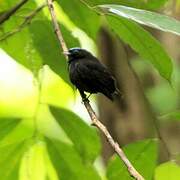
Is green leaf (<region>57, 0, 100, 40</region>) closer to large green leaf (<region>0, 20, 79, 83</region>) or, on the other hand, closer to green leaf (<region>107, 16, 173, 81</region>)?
large green leaf (<region>0, 20, 79, 83</region>)

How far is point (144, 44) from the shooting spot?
63.3 inches

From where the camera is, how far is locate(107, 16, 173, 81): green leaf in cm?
155

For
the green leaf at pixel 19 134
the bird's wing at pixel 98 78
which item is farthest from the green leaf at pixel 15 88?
the bird's wing at pixel 98 78

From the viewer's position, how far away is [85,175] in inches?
74.7

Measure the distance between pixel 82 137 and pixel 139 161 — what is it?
240 mm

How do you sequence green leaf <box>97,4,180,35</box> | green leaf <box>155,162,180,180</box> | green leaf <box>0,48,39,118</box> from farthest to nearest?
green leaf <box>0,48,39,118</box>
green leaf <box>155,162,180,180</box>
green leaf <box>97,4,180,35</box>

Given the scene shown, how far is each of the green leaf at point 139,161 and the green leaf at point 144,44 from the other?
0.29 m

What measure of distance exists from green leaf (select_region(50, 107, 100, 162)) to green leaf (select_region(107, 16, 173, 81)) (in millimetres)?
401

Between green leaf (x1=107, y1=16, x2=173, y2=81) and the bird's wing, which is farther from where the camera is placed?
the bird's wing

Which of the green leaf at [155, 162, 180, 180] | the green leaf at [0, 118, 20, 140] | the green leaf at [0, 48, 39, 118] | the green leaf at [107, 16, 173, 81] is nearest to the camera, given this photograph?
the green leaf at [107, 16, 173, 81]

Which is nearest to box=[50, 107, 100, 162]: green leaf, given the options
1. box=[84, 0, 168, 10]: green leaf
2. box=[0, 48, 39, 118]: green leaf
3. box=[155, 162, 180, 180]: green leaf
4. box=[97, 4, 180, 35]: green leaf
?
box=[155, 162, 180, 180]: green leaf

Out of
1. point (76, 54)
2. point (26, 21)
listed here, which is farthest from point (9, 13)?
point (76, 54)

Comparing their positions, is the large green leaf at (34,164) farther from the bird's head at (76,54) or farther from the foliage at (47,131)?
the bird's head at (76,54)

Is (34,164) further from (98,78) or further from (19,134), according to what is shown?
(98,78)
